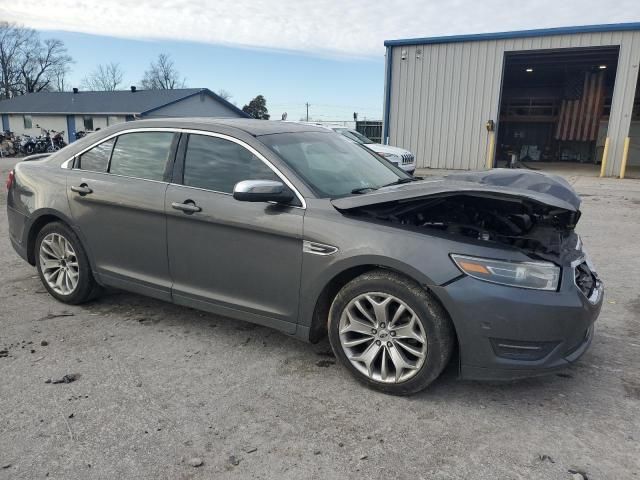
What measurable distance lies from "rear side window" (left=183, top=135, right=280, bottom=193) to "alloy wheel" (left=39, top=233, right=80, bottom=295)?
1.48 meters

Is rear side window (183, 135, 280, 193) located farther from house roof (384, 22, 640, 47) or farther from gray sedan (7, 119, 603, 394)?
house roof (384, 22, 640, 47)

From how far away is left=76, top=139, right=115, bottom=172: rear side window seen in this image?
419 cm

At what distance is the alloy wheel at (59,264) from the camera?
14.3 ft

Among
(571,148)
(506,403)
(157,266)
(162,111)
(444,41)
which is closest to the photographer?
(506,403)

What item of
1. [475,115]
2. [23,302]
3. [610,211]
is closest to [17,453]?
[23,302]

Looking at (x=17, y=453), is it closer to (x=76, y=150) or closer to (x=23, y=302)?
(x=23, y=302)

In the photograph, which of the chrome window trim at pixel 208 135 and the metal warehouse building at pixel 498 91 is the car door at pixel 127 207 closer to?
the chrome window trim at pixel 208 135

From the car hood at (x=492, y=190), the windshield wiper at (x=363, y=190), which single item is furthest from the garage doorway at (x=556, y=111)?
the windshield wiper at (x=363, y=190)

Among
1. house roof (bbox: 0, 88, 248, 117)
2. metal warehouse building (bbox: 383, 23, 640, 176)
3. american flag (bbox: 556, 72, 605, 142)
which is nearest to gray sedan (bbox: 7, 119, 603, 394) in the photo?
metal warehouse building (bbox: 383, 23, 640, 176)

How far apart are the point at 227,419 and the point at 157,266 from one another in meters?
1.51

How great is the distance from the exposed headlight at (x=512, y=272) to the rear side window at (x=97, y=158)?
3029mm

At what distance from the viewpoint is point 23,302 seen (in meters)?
4.55

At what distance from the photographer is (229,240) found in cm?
345

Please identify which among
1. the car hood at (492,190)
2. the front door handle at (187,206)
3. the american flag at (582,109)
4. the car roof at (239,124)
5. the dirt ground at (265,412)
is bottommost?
Answer: the dirt ground at (265,412)
